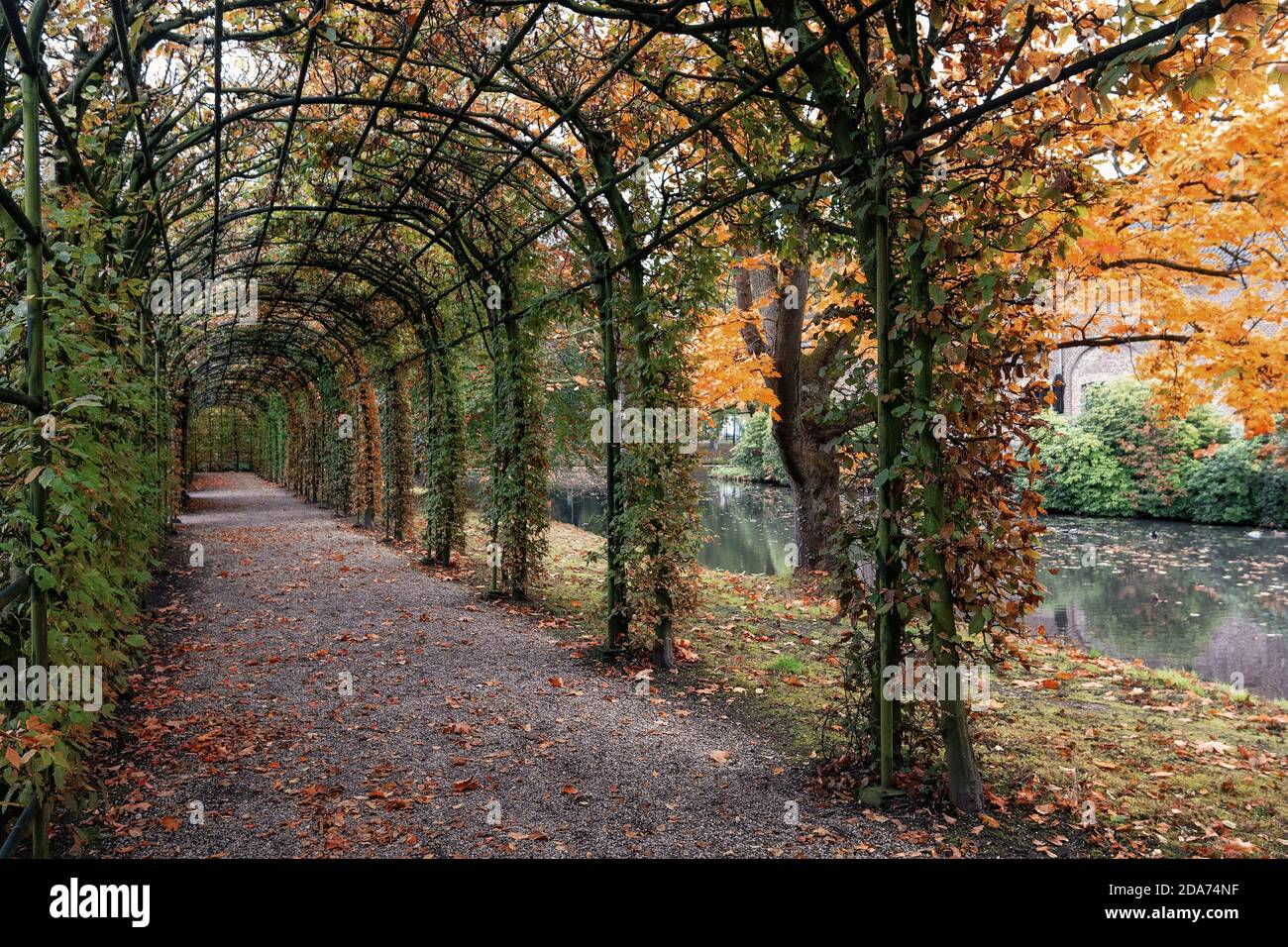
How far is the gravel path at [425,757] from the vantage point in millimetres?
3635

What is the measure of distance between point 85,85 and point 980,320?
495 cm

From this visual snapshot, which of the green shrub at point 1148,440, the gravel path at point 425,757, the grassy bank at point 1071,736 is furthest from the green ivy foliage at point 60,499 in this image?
the green shrub at point 1148,440

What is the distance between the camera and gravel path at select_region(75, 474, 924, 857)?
363cm

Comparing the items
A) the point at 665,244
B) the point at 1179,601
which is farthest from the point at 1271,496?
the point at 665,244

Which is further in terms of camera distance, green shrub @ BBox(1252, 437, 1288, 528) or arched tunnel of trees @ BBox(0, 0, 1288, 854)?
green shrub @ BBox(1252, 437, 1288, 528)

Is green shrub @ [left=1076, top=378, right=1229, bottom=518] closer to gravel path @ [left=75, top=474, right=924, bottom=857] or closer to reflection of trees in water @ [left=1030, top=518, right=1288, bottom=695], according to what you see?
reflection of trees in water @ [left=1030, top=518, right=1288, bottom=695]

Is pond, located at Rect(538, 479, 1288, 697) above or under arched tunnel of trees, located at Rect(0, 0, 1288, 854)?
under

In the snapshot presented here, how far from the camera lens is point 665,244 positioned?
6.09m

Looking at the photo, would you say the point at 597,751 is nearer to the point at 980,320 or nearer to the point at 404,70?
the point at 980,320

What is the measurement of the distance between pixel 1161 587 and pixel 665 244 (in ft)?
38.6

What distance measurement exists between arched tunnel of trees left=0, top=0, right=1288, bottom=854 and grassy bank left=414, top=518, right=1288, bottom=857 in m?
→ 0.44

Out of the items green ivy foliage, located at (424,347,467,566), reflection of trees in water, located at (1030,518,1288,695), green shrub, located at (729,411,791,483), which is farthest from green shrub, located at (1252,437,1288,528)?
green ivy foliage, located at (424,347,467,566)

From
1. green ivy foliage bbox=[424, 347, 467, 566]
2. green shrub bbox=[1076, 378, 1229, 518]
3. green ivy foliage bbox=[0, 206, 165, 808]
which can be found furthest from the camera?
green shrub bbox=[1076, 378, 1229, 518]

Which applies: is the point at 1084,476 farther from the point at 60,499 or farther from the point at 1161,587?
the point at 60,499
